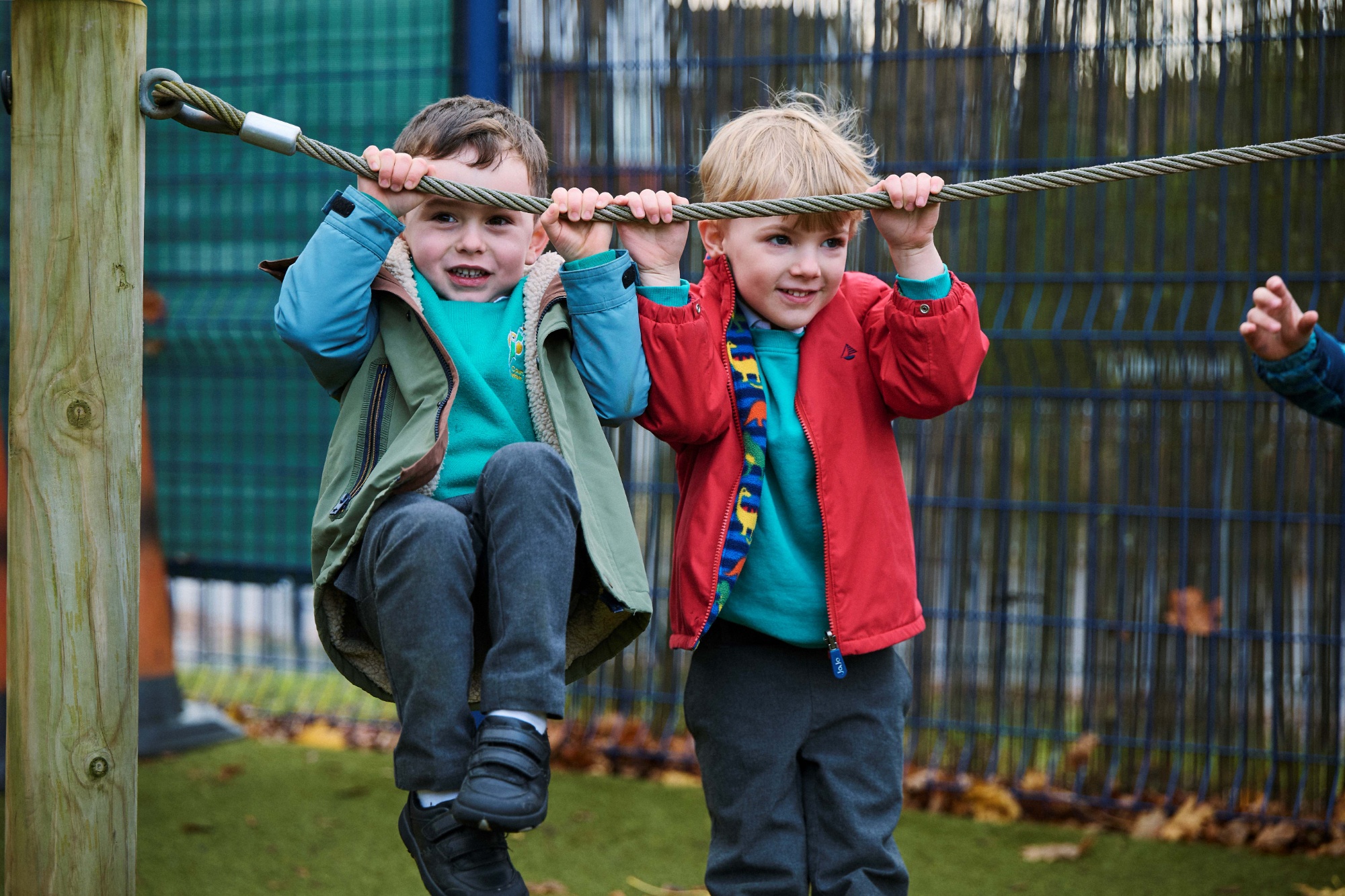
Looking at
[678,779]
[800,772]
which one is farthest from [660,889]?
[800,772]

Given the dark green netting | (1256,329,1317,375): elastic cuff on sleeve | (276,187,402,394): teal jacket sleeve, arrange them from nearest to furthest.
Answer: (276,187,402,394): teal jacket sleeve → (1256,329,1317,375): elastic cuff on sleeve → the dark green netting

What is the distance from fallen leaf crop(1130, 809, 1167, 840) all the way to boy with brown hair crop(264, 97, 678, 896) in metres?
2.04

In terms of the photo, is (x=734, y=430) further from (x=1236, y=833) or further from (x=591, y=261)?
(x=1236, y=833)

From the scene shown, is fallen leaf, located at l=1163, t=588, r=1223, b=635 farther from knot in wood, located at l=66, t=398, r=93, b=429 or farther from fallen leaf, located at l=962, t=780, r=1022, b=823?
knot in wood, located at l=66, t=398, r=93, b=429

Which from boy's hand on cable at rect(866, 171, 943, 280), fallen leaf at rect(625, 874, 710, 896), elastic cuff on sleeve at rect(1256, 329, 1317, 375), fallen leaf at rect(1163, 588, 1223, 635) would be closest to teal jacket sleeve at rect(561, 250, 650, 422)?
boy's hand on cable at rect(866, 171, 943, 280)

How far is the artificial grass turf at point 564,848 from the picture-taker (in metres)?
2.93

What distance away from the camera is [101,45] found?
5.68 ft

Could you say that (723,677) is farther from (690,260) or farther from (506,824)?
(690,260)

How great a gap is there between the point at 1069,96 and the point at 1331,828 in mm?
2066

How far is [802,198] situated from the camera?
1835 millimetres

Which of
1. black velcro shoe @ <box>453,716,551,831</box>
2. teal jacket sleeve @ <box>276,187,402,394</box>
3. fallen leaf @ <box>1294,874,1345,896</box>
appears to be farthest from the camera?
fallen leaf @ <box>1294,874,1345,896</box>

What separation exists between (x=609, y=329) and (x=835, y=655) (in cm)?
64

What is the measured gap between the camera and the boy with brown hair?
1.65 metres

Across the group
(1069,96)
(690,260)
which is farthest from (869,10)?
(690,260)
